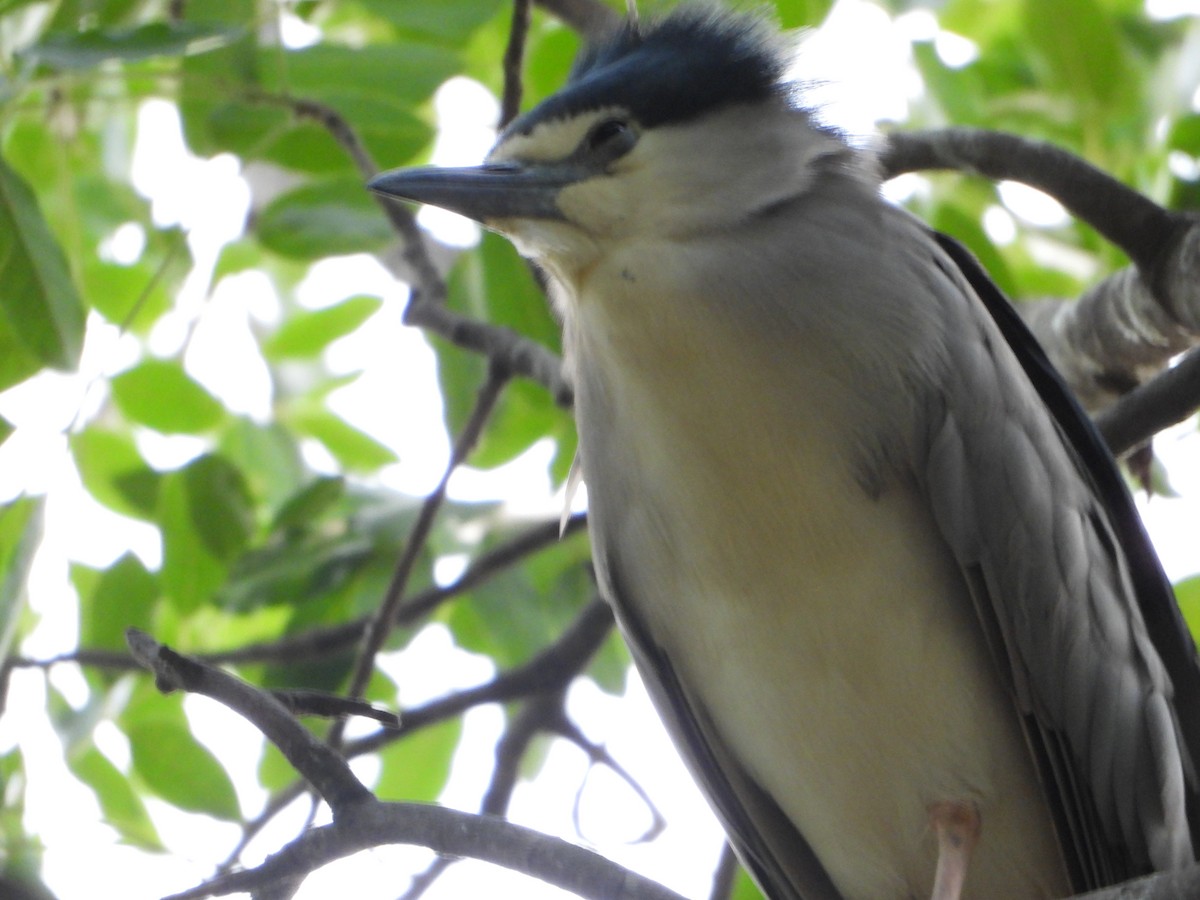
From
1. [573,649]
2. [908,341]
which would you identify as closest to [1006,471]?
[908,341]

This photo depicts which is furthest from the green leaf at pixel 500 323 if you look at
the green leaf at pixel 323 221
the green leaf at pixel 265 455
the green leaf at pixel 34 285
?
the green leaf at pixel 34 285

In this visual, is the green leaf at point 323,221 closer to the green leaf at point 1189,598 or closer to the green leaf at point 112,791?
the green leaf at point 112,791

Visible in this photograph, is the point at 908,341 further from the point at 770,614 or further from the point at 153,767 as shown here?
the point at 153,767

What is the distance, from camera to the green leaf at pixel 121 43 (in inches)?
91.5

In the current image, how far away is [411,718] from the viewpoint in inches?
129

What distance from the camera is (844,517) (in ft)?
7.70

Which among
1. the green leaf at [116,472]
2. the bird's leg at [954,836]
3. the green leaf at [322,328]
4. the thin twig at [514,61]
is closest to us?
the bird's leg at [954,836]

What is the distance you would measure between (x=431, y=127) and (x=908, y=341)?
1336 mm

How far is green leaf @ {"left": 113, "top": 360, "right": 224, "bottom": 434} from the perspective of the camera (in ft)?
11.3

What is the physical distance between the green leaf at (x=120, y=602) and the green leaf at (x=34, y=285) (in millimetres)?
867

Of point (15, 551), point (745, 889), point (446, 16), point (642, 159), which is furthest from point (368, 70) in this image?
point (745, 889)

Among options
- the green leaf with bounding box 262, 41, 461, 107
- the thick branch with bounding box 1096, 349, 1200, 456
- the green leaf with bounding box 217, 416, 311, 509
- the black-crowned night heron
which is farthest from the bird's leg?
the green leaf with bounding box 217, 416, 311, 509

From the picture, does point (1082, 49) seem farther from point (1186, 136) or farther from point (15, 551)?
point (15, 551)

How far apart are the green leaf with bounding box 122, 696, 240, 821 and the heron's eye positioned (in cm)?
142
